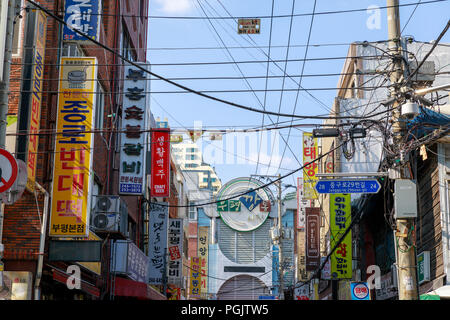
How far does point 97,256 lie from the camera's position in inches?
703

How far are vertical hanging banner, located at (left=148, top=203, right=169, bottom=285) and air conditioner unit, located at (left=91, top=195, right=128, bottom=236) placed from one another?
11809 mm

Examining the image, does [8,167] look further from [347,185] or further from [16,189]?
[347,185]

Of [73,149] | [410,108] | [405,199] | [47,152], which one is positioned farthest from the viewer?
[73,149]

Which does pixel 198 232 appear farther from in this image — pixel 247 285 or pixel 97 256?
pixel 97 256

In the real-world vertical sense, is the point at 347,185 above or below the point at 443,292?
above

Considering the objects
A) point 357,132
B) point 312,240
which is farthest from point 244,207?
point 357,132

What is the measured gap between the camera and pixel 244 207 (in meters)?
73.9

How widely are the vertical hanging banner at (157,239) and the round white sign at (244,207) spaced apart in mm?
37817

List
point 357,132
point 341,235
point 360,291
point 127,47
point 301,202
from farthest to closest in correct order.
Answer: point 301,202, point 127,47, point 341,235, point 360,291, point 357,132

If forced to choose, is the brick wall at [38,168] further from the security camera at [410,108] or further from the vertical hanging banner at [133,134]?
the security camera at [410,108]

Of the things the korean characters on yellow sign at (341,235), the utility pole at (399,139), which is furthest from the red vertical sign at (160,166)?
the utility pole at (399,139)

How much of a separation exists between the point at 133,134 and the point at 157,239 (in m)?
10.8

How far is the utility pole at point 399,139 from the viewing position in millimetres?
13438
